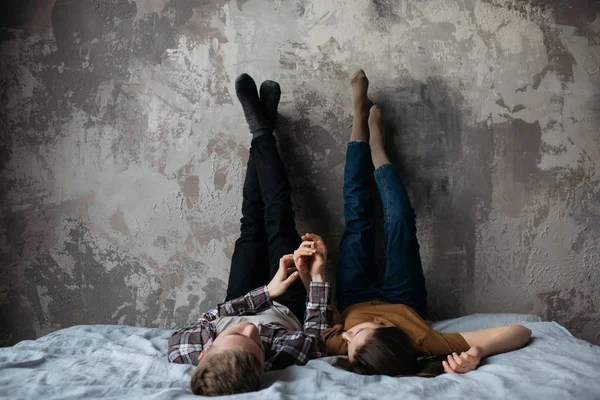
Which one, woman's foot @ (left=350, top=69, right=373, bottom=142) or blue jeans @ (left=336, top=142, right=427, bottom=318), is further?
woman's foot @ (left=350, top=69, right=373, bottom=142)

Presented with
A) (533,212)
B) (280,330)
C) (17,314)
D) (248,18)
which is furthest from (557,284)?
(17,314)

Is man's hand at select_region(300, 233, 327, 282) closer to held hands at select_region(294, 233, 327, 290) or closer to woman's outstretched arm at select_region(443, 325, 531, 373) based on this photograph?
held hands at select_region(294, 233, 327, 290)

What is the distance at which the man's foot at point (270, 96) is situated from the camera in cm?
215

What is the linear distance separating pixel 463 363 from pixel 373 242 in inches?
31.8

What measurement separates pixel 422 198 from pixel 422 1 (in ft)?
3.08

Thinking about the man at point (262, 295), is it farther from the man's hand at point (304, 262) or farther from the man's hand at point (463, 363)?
the man's hand at point (463, 363)

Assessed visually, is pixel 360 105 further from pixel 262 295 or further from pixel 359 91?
pixel 262 295

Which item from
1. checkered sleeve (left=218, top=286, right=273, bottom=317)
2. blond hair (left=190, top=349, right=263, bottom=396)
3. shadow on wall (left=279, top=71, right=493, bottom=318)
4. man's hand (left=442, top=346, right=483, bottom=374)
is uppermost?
shadow on wall (left=279, top=71, right=493, bottom=318)

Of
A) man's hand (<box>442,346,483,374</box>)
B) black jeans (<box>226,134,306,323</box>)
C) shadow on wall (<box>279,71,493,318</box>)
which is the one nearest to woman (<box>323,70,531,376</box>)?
man's hand (<box>442,346,483,374</box>)

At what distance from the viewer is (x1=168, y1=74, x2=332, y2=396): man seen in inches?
50.9

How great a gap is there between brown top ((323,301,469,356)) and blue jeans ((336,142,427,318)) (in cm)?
11

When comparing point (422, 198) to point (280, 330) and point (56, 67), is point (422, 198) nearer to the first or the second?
point (280, 330)

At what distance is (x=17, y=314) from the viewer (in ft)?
7.39

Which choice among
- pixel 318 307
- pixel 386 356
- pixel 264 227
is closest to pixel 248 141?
pixel 264 227
